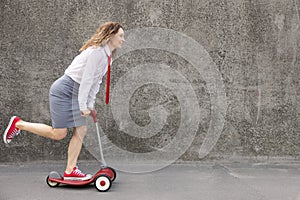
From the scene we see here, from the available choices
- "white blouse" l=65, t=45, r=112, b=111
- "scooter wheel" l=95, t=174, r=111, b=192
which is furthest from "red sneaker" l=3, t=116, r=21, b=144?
"scooter wheel" l=95, t=174, r=111, b=192

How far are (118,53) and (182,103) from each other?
2.81 ft

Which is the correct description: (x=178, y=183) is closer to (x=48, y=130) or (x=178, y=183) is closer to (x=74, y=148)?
(x=74, y=148)

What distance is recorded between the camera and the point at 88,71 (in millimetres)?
3461

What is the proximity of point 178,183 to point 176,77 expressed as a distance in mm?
1245

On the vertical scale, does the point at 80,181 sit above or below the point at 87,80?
below

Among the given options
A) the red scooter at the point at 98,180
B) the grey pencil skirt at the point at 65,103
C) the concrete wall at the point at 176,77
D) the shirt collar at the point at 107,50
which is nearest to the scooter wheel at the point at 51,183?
the red scooter at the point at 98,180

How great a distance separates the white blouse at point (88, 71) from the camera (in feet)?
11.3

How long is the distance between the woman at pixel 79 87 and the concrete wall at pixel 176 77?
83 centimetres

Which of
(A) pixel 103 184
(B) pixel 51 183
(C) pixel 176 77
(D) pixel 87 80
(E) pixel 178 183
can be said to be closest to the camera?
(D) pixel 87 80

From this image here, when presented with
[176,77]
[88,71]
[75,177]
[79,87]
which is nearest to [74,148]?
[75,177]

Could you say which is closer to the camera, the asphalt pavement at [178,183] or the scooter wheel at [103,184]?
the asphalt pavement at [178,183]

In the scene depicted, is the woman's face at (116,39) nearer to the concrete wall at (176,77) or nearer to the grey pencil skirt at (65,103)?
the grey pencil skirt at (65,103)

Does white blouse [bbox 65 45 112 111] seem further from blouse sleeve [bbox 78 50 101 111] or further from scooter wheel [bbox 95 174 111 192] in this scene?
scooter wheel [bbox 95 174 111 192]

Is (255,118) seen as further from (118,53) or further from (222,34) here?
(118,53)
